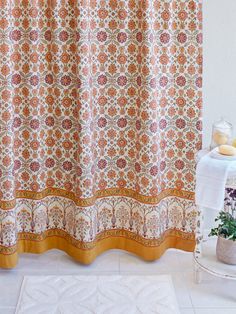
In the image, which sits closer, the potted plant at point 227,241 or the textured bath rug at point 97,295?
the textured bath rug at point 97,295

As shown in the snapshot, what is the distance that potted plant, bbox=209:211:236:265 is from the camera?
2615 mm

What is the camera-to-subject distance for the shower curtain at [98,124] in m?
2.76

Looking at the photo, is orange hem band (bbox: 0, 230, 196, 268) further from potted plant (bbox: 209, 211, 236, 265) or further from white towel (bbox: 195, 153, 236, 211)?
white towel (bbox: 195, 153, 236, 211)

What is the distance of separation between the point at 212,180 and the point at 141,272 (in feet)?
2.43

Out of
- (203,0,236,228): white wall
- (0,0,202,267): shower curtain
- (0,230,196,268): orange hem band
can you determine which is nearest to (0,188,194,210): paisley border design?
(0,0,202,267): shower curtain

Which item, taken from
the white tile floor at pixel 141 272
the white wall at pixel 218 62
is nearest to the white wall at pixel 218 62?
the white wall at pixel 218 62

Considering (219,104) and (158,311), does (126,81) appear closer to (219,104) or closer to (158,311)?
(219,104)

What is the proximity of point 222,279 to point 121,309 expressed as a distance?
63 cm

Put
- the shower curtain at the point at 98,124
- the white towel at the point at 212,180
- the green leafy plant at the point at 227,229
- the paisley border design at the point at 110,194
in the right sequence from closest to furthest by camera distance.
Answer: the white towel at the point at 212,180 < the green leafy plant at the point at 227,229 < the shower curtain at the point at 98,124 < the paisley border design at the point at 110,194

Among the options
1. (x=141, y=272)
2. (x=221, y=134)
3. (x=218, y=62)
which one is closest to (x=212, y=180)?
(x=221, y=134)

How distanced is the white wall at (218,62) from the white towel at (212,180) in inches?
23.9

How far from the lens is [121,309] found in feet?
7.98

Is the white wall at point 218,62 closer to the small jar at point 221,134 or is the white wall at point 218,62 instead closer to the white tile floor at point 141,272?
the small jar at point 221,134

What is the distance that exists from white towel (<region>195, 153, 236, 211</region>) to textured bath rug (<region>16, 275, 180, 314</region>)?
520 millimetres
